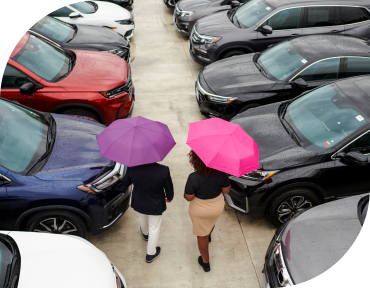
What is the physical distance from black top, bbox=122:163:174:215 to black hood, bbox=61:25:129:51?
15.5ft

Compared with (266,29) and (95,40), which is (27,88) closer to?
(95,40)

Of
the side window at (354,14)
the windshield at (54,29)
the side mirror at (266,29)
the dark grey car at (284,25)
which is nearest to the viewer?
the windshield at (54,29)

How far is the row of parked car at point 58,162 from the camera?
3.05m

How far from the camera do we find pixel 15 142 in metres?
4.16

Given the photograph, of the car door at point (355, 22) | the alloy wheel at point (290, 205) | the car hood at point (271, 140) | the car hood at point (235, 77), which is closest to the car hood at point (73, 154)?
the car hood at point (271, 140)

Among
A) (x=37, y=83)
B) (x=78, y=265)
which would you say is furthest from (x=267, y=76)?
(x=78, y=265)

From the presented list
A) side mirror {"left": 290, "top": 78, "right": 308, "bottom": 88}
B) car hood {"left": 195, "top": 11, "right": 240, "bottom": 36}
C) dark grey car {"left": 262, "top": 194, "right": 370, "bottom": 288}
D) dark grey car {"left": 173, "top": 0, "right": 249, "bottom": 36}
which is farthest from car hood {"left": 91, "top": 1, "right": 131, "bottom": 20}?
dark grey car {"left": 262, "top": 194, "right": 370, "bottom": 288}

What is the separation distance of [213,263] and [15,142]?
272cm

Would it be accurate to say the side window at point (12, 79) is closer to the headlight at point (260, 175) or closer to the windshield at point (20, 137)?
the windshield at point (20, 137)

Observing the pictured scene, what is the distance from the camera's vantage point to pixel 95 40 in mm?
7754

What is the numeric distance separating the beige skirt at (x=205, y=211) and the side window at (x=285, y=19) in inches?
212

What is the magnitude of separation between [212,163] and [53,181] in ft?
6.01

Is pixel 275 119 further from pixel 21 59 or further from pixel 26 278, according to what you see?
pixel 21 59

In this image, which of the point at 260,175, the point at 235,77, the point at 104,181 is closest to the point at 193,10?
the point at 235,77
